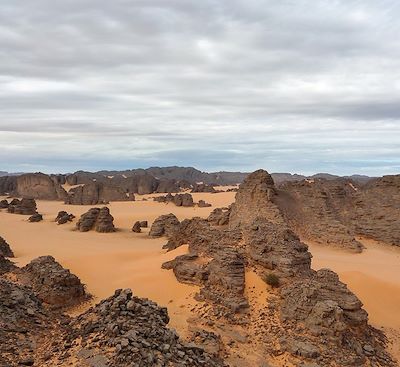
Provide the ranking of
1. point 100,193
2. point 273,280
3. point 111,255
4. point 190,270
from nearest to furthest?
point 273,280, point 190,270, point 111,255, point 100,193

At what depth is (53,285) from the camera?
14.4 metres

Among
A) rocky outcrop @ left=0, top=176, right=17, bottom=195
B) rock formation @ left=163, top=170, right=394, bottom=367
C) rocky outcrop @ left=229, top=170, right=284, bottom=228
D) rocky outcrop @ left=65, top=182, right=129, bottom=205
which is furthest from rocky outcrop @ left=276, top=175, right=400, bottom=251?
rocky outcrop @ left=0, top=176, right=17, bottom=195

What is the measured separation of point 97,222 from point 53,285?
21.5 metres

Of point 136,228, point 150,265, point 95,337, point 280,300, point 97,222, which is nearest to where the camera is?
point 95,337

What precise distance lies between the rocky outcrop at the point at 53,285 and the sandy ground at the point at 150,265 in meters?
1.17

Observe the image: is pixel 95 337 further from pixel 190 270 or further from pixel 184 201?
pixel 184 201

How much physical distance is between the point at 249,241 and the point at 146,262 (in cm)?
647

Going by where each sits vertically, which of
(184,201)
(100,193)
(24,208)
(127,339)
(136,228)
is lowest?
(136,228)

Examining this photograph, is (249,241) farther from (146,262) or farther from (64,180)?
(64,180)

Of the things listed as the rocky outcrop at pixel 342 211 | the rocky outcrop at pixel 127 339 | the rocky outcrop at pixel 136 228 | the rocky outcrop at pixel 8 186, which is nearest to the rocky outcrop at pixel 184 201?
the rocky outcrop at pixel 136 228

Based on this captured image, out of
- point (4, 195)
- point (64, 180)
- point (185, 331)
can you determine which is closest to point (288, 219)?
point (185, 331)

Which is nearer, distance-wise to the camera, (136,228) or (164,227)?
(164,227)

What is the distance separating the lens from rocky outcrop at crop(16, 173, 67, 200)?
68625 millimetres

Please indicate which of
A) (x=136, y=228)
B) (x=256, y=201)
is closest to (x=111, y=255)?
(x=256, y=201)
